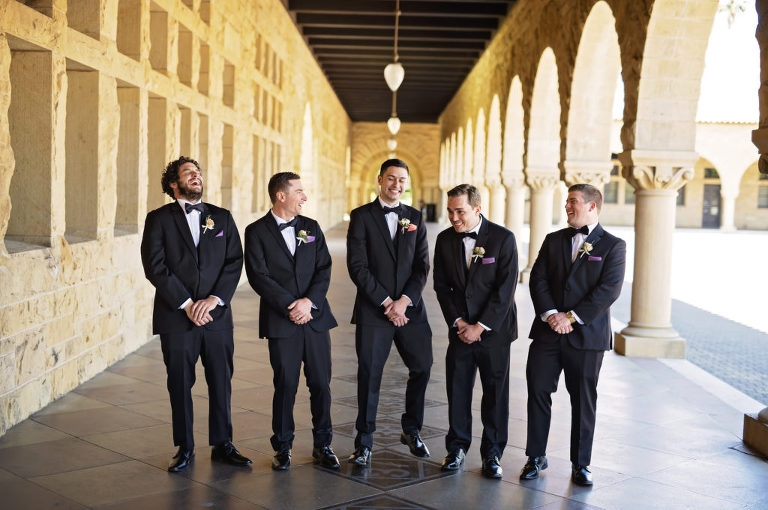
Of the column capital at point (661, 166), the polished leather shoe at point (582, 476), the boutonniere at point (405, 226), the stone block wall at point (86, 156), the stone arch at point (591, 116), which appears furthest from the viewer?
the stone arch at point (591, 116)

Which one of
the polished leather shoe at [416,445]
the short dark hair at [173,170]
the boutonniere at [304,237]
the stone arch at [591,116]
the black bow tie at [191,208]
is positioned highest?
the stone arch at [591,116]

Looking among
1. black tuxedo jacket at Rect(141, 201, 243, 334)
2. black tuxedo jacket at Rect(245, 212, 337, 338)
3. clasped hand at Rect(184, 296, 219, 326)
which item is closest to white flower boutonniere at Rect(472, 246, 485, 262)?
black tuxedo jacket at Rect(245, 212, 337, 338)

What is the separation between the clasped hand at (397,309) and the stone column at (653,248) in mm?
4196

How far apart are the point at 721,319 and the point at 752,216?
3365 cm

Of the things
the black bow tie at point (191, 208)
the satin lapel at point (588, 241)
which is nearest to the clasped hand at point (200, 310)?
the black bow tie at point (191, 208)

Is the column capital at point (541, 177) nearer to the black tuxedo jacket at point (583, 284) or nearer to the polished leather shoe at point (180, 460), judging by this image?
the black tuxedo jacket at point (583, 284)

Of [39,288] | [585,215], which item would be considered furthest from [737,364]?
[39,288]

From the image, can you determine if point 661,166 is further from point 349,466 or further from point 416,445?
point 349,466

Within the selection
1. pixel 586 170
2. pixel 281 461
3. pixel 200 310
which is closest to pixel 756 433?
pixel 281 461

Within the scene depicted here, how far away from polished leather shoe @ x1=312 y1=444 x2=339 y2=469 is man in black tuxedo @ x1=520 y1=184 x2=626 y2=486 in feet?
3.32

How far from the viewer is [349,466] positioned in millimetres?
4574

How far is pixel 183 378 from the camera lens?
454 centimetres

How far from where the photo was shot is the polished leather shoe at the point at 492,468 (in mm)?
4448

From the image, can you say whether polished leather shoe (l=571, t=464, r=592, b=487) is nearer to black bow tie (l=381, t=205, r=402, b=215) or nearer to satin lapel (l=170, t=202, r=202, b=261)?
black bow tie (l=381, t=205, r=402, b=215)
